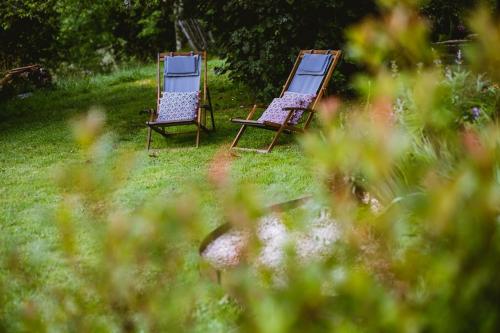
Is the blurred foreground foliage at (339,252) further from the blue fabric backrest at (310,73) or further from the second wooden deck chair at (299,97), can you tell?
the blue fabric backrest at (310,73)

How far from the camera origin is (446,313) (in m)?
1.11

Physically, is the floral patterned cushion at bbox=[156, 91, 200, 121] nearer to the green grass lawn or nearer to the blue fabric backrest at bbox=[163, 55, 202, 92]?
the blue fabric backrest at bbox=[163, 55, 202, 92]

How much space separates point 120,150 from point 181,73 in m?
1.29

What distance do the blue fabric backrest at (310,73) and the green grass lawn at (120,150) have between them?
0.61 meters

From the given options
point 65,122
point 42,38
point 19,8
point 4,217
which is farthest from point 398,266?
point 42,38

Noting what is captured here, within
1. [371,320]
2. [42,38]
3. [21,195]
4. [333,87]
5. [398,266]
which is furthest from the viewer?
[42,38]

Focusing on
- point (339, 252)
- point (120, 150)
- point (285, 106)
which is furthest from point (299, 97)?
point (339, 252)

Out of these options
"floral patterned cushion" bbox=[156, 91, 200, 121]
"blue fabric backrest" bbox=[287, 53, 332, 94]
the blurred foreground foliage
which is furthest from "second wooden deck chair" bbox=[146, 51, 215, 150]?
the blurred foreground foliage

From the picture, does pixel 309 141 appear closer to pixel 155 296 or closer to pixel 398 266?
pixel 398 266

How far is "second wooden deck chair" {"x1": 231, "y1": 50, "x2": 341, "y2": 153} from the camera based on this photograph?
21.2 ft

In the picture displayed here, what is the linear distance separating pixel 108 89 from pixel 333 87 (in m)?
5.26

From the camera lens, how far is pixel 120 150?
23.3 ft

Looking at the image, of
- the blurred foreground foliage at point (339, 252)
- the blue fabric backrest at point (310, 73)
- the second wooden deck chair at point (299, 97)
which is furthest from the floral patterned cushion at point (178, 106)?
the blurred foreground foliage at point (339, 252)

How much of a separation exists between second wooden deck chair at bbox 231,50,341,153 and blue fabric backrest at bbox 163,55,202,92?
1039mm
